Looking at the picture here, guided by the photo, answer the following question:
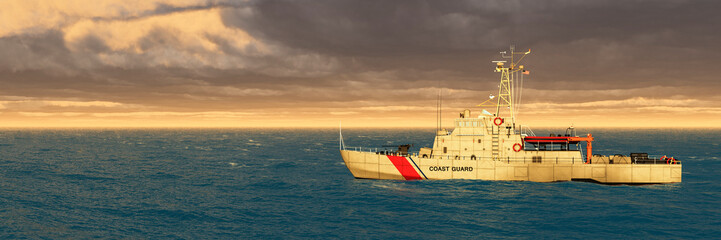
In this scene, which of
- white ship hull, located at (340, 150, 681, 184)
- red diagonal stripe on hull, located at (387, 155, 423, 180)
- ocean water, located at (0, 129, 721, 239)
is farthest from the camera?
red diagonal stripe on hull, located at (387, 155, 423, 180)

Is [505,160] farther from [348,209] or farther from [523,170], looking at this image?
[348,209]

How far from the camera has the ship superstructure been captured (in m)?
40.9

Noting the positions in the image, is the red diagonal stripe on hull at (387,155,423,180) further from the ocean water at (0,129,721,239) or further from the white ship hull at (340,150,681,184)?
the ocean water at (0,129,721,239)

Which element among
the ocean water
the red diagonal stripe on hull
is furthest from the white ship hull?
the ocean water

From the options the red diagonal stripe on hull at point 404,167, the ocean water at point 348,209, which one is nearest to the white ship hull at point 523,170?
the red diagonal stripe on hull at point 404,167

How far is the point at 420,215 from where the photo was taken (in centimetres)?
3042

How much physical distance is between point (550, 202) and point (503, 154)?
343 inches

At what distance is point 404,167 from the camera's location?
42.5 metres

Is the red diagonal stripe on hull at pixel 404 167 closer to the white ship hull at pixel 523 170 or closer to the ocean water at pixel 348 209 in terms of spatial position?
the white ship hull at pixel 523 170

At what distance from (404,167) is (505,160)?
10.9m

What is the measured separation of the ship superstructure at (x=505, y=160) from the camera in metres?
40.9

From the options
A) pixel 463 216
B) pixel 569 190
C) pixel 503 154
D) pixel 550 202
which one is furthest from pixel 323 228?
pixel 569 190

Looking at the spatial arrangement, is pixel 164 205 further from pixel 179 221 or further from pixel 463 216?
pixel 463 216

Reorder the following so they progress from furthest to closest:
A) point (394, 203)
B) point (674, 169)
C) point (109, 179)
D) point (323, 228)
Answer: point (109, 179) < point (674, 169) < point (394, 203) < point (323, 228)
